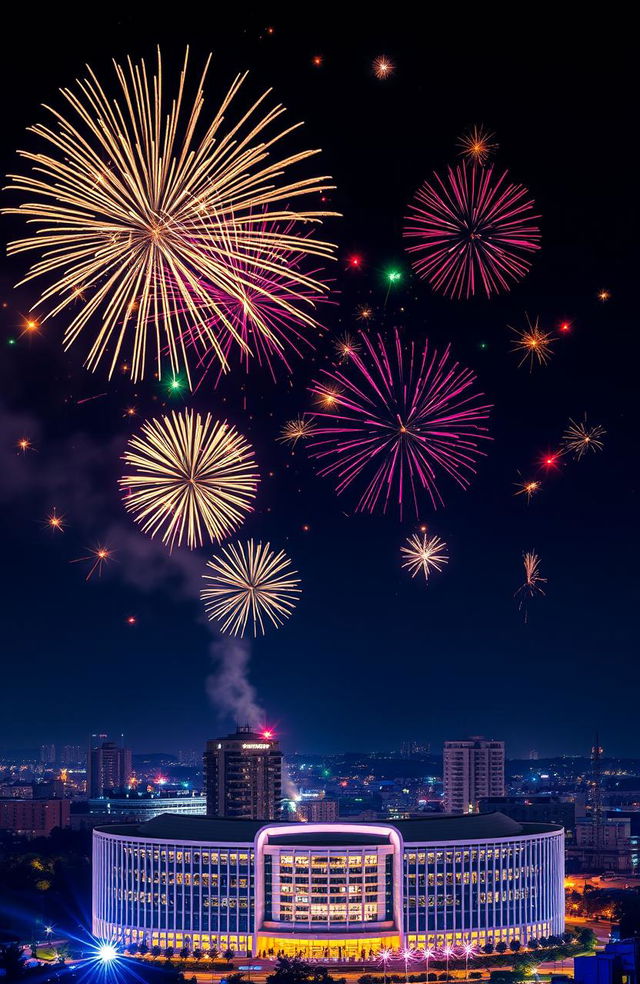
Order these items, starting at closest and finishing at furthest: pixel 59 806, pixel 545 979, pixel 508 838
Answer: pixel 545 979 → pixel 508 838 → pixel 59 806

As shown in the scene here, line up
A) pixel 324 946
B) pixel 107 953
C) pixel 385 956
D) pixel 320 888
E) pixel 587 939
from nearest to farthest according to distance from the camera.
Answer: pixel 385 956
pixel 107 953
pixel 324 946
pixel 320 888
pixel 587 939

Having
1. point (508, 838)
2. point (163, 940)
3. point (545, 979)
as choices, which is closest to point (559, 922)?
point (508, 838)

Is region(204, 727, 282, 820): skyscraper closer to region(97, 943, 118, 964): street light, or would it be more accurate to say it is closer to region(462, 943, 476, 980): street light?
region(97, 943, 118, 964): street light

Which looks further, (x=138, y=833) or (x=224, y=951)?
(x=138, y=833)

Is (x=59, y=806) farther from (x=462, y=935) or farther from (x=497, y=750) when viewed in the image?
(x=462, y=935)

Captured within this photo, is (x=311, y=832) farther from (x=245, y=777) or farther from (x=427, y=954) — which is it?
(x=245, y=777)

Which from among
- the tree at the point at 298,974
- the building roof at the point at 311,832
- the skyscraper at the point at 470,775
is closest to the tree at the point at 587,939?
the building roof at the point at 311,832

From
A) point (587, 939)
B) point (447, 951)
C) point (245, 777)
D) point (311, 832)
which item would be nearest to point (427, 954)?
point (447, 951)
